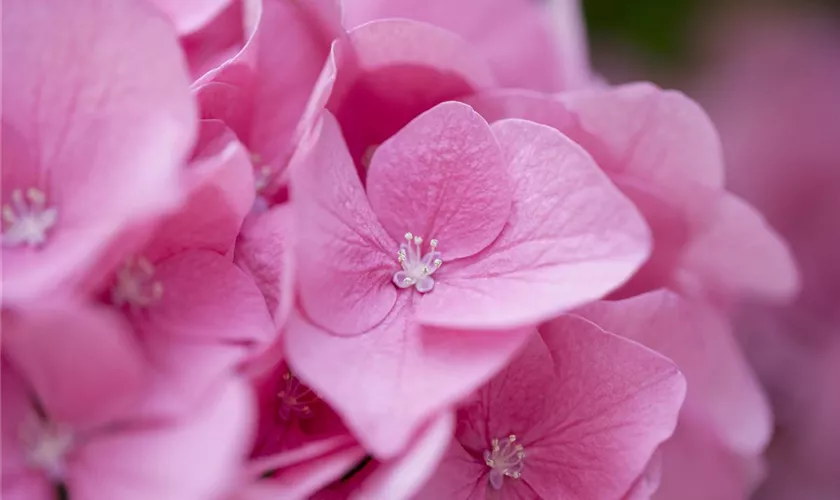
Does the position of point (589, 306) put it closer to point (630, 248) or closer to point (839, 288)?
point (630, 248)

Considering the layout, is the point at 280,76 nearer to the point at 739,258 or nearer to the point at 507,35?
the point at 507,35

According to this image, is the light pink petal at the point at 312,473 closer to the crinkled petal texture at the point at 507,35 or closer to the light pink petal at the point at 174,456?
the light pink petal at the point at 174,456

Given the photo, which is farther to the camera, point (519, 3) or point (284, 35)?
point (519, 3)

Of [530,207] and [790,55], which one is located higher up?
[530,207]

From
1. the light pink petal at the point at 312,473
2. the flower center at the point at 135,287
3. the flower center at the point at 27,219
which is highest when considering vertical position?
the flower center at the point at 27,219

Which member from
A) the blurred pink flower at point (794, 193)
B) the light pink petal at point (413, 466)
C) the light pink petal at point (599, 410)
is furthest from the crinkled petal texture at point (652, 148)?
the blurred pink flower at point (794, 193)

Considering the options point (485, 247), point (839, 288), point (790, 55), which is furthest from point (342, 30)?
point (790, 55)
